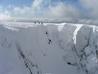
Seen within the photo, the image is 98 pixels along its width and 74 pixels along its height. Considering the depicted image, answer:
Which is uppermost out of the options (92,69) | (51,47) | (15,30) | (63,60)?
(15,30)

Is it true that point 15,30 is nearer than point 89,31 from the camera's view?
Yes

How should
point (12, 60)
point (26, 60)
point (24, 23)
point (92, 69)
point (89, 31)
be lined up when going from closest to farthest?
point (12, 60) → point (26, 60) → point (24, 23) → point (92, 69) → point (89, 31)

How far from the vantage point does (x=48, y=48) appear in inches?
133

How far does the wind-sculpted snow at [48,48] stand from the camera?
2854 mm

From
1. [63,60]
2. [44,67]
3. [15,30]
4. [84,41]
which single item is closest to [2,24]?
[15,30]

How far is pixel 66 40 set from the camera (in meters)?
3.69

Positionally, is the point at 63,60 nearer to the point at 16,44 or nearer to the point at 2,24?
the point at 16,44

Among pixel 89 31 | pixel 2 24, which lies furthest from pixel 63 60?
pixel 2 24

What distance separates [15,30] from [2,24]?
247 millimetres

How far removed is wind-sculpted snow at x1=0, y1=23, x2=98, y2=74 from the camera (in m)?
2.85

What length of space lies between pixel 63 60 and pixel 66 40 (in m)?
0.44

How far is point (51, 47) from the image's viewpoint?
3422 mm

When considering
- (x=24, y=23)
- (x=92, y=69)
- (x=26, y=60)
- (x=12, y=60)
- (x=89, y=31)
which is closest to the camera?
(x=12, y=60)

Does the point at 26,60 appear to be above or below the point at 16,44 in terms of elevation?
below
